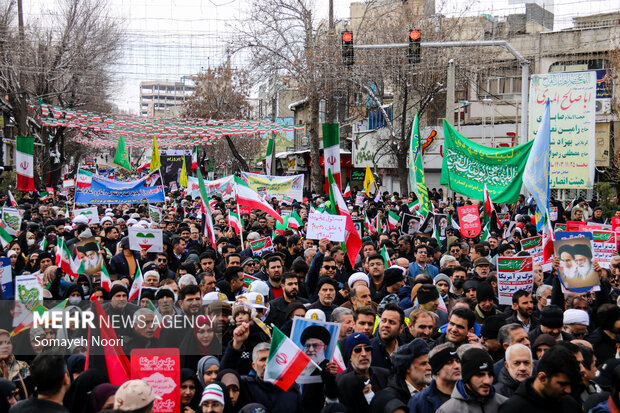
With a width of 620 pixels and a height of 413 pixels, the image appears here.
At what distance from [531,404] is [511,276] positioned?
3805mm

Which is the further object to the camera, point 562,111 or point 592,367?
point 562,111

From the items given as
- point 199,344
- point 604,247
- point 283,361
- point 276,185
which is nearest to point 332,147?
point 604,247

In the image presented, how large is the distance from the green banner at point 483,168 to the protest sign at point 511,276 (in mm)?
5372

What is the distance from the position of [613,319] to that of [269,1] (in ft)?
76.6

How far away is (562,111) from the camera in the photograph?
16406 mm

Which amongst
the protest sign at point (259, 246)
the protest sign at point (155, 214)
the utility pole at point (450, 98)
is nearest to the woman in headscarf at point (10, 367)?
→ the protest sign at point (259, 246)

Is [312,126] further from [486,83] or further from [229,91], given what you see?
[229,91]

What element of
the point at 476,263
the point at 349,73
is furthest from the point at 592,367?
the point at 349,73

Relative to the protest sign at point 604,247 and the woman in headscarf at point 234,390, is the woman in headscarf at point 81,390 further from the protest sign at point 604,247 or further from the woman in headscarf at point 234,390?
the protest sign at point 604,247

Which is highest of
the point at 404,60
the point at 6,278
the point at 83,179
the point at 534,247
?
the point at 404,60

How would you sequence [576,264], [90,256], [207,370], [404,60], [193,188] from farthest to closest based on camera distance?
[404,60] → [193,188] → [90,256] → [576,264] → [207,370]

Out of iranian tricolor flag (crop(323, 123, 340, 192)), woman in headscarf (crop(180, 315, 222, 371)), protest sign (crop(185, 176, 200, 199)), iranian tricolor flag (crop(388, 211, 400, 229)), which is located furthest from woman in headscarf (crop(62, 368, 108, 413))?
protest sign (crop(185, 176, 200, 199))

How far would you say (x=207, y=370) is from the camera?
5211 mm

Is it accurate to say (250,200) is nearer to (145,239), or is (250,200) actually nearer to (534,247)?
(145,239)
